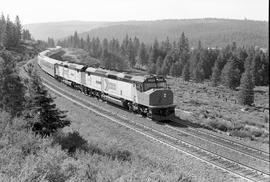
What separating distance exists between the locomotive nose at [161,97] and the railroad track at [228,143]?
2.41 m

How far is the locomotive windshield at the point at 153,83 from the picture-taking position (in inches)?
1080

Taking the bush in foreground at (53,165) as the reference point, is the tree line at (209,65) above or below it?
below

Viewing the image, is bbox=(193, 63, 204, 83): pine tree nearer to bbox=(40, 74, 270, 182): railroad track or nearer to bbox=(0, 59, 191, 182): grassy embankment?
bbox=(40, 74, 270, 182): railroad track

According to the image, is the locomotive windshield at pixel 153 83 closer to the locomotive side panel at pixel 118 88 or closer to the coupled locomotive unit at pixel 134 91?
the coupled locomotive unit at pixel 134 91

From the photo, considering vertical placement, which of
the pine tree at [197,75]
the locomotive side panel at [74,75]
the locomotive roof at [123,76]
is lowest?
the pine tree at [197,75]

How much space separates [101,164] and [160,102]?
15788 millimetres

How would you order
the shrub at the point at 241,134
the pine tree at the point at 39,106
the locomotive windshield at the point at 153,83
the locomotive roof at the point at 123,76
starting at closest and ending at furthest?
the pine tree at the point at 39,106, the shrub at the point at 241,134, the locomotive windshield at the point at 153,83, the locomotive roof at the point at 123,76

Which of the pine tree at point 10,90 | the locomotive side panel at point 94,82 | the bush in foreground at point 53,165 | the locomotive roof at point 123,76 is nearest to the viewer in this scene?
the bush in foreground at point 53,165

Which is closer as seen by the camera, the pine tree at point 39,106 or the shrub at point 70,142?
the shrub at point 70,142

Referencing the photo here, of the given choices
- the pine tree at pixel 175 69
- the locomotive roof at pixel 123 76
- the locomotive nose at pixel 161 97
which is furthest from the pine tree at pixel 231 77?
the locomotive nose at pixel 161 97

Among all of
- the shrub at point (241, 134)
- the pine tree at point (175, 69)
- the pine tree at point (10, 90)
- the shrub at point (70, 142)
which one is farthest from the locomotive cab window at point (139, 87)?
the pine tree at point (175, 69)

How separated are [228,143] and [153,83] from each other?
9662 millimetres

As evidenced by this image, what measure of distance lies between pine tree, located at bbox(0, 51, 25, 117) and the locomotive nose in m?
11.8

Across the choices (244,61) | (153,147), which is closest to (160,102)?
(153,147)
